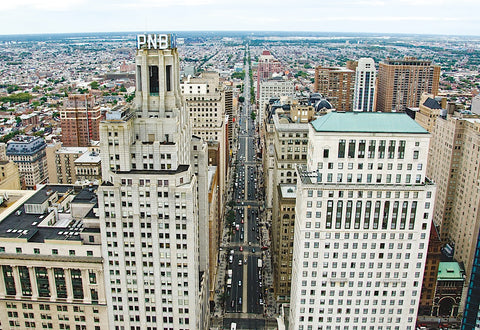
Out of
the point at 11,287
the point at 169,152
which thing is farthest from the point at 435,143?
the point at 11,287

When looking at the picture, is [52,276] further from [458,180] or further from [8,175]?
[458,180]

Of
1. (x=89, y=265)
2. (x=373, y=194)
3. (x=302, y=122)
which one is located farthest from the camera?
(x=302, y=122)

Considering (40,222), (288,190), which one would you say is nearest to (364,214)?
(288,190)

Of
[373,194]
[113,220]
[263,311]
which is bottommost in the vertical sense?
[263,311]

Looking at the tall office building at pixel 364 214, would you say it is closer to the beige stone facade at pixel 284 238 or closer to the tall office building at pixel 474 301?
the tall office building at pixel 474 301

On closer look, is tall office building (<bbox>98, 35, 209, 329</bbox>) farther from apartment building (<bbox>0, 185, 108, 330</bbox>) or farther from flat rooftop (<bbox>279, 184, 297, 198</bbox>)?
flat rooftop (<bbox>279, 184, 297, 198</bbox>)

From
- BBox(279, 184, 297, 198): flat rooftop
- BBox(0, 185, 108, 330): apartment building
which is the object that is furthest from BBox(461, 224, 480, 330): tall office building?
BBox(0, 185, 108, 330): apartment building

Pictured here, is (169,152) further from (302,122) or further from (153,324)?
(302,122)
